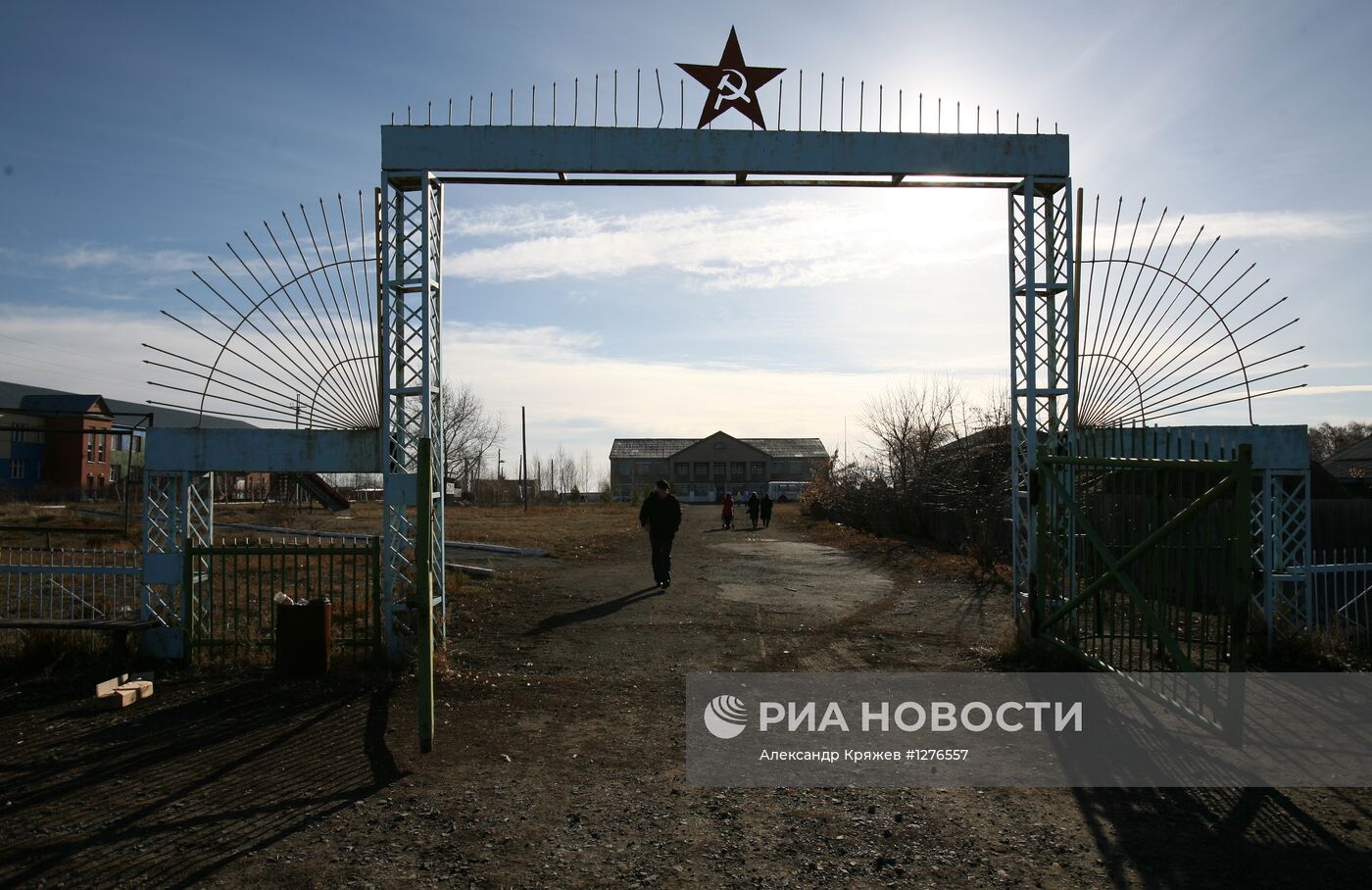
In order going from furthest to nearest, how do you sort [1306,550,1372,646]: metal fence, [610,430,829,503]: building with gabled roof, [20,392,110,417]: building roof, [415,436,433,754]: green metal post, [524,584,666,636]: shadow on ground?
[610,430,829,503]: building with gabled roof → [20,392,110,417]: building roof → [524,584,666,636]: shadow on ground → [1306,550,1372,646]: metal fence → [415,436,433,754]: green metal post

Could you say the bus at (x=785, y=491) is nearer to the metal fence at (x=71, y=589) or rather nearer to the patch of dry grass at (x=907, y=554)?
the patch of dry grass at (x=907, y=554)

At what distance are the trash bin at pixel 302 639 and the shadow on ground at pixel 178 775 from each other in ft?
0.73

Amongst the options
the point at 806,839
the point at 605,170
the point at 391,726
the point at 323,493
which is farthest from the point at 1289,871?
the point at 323,493

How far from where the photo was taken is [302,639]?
301 inches

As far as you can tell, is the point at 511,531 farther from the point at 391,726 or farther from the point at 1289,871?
the point at 1289,871

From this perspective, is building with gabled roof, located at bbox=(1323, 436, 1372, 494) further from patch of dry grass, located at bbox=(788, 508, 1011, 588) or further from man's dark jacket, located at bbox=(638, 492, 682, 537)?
man's dark jacket, located at bbox=(638, 492, 682, 537)

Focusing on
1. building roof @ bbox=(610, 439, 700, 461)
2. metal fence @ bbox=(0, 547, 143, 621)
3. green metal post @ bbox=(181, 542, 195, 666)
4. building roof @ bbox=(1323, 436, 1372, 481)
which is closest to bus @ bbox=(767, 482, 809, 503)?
building roof @ bbox=(610, 439, 700, 461)

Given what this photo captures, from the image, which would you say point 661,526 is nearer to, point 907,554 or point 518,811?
point 907,554

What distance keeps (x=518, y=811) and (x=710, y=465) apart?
86012mm

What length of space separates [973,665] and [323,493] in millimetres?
37375

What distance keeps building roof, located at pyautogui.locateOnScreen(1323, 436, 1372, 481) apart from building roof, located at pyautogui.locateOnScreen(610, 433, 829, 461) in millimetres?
59980

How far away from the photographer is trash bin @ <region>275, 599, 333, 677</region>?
25.0ft

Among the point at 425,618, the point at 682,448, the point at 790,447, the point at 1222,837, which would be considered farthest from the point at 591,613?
the point at 790,447

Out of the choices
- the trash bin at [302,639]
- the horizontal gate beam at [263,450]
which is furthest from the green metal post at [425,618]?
the horizontal gate beam at [263,450]
